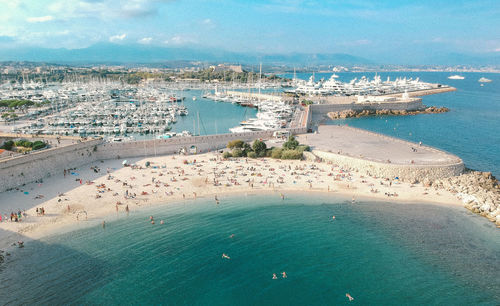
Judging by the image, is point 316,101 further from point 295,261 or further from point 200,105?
point 295,261

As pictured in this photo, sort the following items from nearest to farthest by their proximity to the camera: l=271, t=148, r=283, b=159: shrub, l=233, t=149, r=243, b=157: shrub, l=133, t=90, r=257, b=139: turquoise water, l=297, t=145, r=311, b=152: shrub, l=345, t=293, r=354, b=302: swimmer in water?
l=345, t=293, r=354, b=302: swimmer in water → l=297, t=145, r=311, b=152: shrub → l=271, t=148, r=283, b=159: shrub → l=233, t=149, r=243, b=157: shrub → l=133, t=90, r=257, b=139: turquoise water

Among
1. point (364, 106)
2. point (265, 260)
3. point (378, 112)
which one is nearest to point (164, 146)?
point (265, 260)

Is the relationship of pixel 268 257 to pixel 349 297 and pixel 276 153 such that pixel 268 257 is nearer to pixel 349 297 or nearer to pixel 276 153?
pixel 349 297

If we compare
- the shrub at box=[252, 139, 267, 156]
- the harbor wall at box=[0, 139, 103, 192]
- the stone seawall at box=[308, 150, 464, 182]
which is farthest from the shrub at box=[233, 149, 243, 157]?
the harbor wall at box=[0, 139, 103, 192]

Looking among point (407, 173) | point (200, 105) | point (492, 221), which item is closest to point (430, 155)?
point (407, 173)

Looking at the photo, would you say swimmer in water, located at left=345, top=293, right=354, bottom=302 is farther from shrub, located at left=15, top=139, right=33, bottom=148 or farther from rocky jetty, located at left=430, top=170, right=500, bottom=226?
shrub, located at left=15, top=139, right=33, bottom=148

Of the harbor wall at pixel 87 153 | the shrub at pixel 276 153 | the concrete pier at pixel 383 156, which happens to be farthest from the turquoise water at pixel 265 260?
the shrub at pixel 276 153
